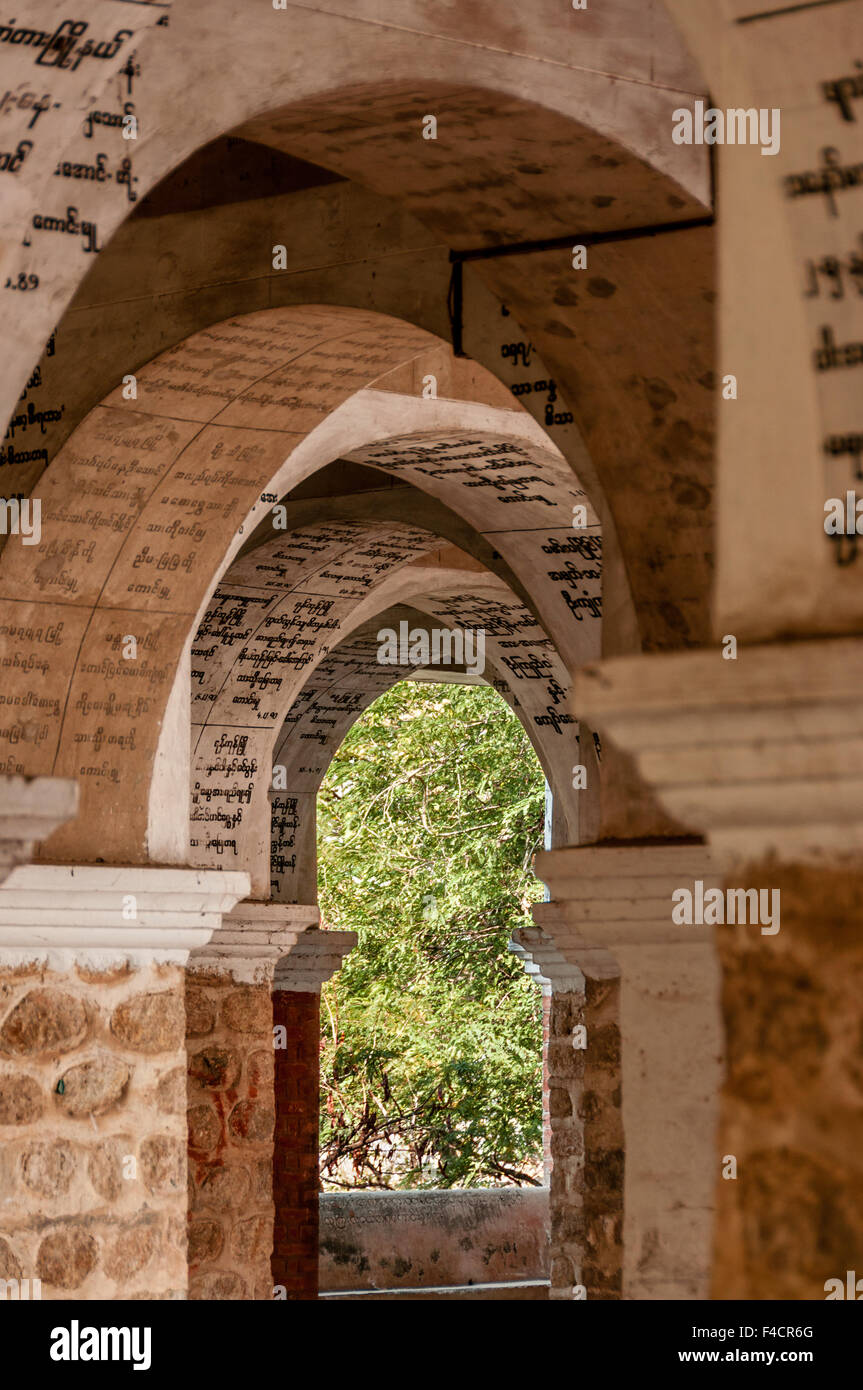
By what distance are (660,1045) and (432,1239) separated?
9.91 meters

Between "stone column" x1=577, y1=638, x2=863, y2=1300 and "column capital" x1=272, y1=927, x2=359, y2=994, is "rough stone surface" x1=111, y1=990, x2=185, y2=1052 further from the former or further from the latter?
"column capital" x1=272, y1=927, x2=359, y2=994

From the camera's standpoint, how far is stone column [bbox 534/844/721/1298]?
3967 mm

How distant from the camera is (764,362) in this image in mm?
1802

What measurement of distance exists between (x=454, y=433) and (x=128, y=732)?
219 cm

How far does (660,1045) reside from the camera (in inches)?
157

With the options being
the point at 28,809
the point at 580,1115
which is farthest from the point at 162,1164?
the point at 580,1115

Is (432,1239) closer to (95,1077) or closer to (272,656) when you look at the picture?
(272,656)

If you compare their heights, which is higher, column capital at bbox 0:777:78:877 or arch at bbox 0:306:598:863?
arch at bbox 0:306:598:863

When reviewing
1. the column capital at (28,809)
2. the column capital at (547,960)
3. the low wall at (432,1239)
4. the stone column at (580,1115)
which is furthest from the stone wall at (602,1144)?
the low wall at (432,1239)

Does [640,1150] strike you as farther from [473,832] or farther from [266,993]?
[473,832]

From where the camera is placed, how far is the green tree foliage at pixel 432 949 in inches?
798

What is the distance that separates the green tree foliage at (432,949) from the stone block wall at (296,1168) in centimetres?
915

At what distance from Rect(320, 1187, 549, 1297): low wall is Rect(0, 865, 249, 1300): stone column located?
8191 mm

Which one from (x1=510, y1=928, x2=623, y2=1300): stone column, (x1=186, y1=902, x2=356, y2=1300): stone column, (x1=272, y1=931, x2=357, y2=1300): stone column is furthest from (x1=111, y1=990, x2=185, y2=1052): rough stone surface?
(x1=272, y1=931, x2=357, y2=1300): stone column
